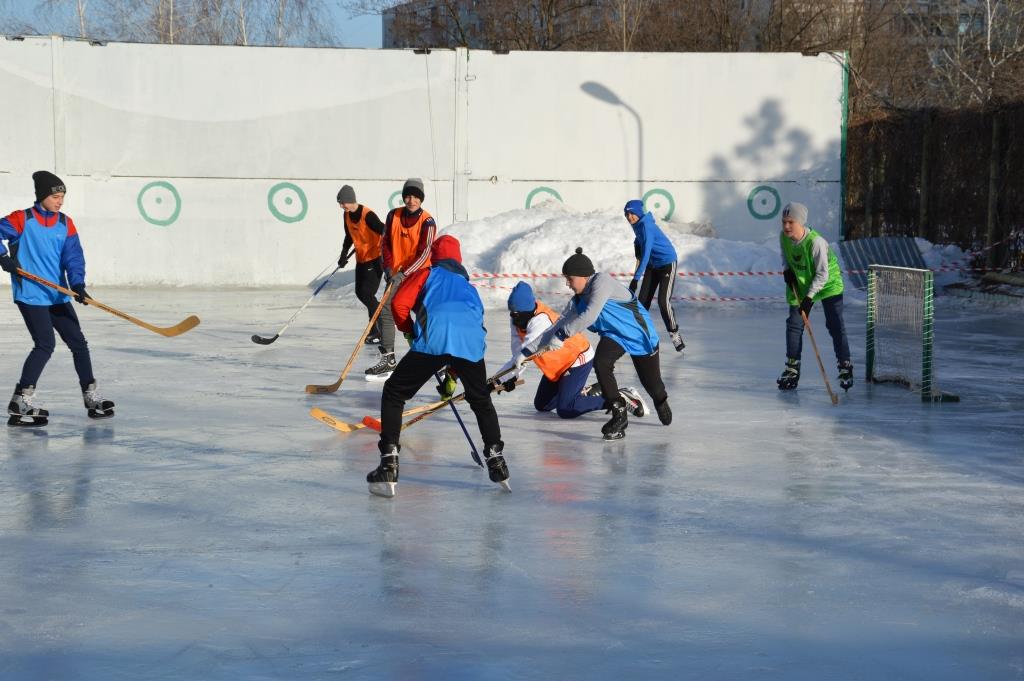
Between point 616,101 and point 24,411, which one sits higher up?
point 616,101

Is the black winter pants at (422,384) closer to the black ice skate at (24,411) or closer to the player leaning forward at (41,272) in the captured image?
the player leaning forward at (41,272)

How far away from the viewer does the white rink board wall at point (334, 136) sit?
2170 centimetres

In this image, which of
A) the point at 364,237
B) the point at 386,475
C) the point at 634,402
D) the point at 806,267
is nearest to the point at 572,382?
the point at 634,402

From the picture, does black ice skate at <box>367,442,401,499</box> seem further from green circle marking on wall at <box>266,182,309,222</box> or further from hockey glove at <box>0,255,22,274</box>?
green circle marking on wall at <box>266,182,309,222</box>

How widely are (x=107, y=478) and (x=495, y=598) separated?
275 centimetres

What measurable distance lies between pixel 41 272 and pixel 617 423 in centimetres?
362

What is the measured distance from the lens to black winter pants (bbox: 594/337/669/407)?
7.48 metres

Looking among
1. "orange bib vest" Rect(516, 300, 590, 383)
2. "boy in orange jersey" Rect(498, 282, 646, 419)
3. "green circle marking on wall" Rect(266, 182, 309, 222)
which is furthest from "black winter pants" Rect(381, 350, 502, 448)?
"green circle marking on wall" Rect(266, 182, 309, 222)

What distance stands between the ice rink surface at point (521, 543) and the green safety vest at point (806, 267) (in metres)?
0.80

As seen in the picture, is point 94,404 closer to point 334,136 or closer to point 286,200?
point 286,200

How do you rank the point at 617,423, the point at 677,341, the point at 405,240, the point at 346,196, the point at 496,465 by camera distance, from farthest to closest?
1. the point at 677,341
2. the point at 346,196
3. the point at 405,240
4. the point at 617,423
5. the point at 496,465

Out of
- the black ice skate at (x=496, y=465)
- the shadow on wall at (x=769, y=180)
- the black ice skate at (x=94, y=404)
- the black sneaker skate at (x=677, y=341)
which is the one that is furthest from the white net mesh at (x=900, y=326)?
the shadow on wall at (x=769, y=180)

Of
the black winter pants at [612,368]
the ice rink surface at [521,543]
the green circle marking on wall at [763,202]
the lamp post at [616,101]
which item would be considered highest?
the lamp post at [616,101]

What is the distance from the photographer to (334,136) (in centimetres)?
2198
